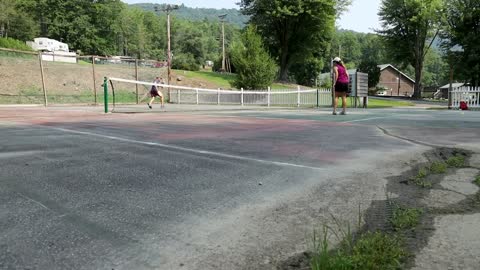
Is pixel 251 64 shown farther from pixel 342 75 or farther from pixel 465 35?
pixel 465 35

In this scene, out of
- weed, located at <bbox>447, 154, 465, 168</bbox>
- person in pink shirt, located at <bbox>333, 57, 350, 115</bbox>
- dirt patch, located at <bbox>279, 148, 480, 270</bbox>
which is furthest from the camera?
person in pink shirt, located at <bbox>333, 57, 350, 115</bbox>

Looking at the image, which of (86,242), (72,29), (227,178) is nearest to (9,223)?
(86,242)

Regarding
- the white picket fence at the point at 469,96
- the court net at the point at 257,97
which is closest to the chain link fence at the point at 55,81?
the court net at the point at 257,97

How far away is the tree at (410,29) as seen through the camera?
54.7 m

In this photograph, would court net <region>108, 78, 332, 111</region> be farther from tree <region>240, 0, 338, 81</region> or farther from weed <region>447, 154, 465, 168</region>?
tree <region>240, 0, 338, 81</region>

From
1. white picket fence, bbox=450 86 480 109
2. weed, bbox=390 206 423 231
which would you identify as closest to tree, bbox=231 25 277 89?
white picket fence, bbox=450 86 480 109

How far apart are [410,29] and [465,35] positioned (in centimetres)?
1257

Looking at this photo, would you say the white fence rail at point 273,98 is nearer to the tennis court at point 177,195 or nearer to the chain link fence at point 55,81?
the chain link fence at point 55,81

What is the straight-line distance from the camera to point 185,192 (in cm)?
329

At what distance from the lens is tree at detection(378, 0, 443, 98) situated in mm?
54688

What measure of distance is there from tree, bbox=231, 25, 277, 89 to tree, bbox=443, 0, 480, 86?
27.0 metres

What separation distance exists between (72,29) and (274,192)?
90692mm

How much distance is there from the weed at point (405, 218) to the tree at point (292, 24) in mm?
46874

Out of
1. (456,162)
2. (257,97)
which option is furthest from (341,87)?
(257,97)
